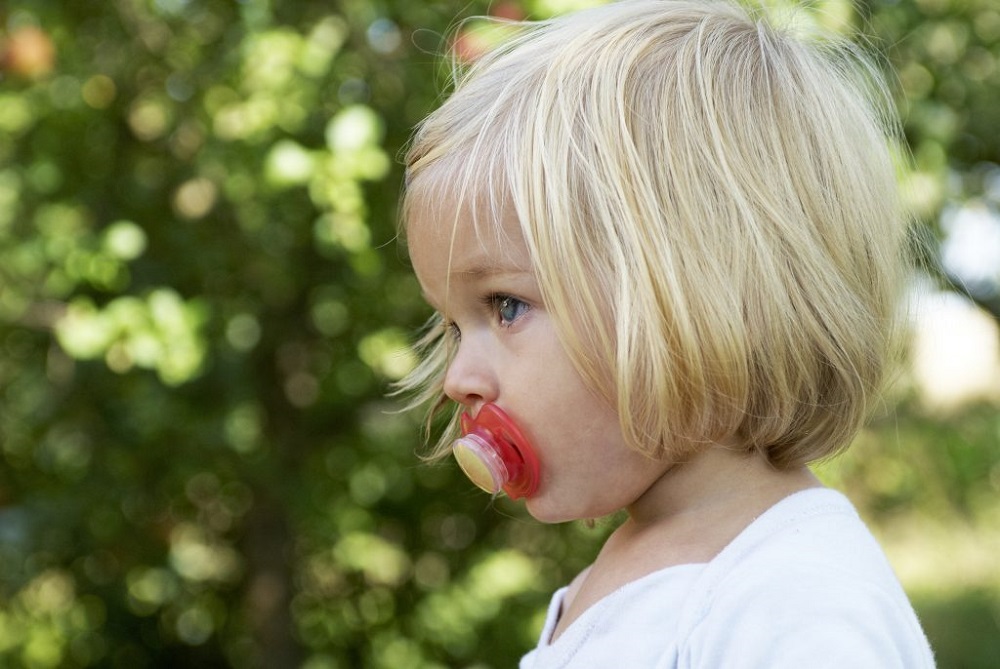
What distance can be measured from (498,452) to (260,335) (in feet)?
5.71

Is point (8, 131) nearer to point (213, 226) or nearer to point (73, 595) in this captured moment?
point (213, 226)

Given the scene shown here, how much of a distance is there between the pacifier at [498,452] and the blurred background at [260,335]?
0.89 metres

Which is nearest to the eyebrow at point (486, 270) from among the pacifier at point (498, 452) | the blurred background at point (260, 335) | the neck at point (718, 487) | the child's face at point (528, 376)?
the child's face at point (528, 376)

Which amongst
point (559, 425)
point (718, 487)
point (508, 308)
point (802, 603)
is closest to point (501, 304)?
point (508, 308)

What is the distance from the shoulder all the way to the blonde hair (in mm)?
103

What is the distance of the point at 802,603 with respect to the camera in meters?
0.87

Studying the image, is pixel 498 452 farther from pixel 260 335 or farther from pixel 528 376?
pixel 260 335

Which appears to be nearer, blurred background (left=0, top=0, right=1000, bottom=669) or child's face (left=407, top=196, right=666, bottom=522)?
child's face (left=407, top=196, right=666, bottom=522)

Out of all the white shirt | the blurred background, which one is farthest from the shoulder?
the blurred background

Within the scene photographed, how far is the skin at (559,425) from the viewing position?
102 centimetres

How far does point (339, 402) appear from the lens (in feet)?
9.21

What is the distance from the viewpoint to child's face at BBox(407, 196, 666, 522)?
102cm

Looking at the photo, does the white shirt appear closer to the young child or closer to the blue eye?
the young child

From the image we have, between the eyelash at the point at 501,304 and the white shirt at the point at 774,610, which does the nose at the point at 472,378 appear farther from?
the white shirt at the point at 774,610
